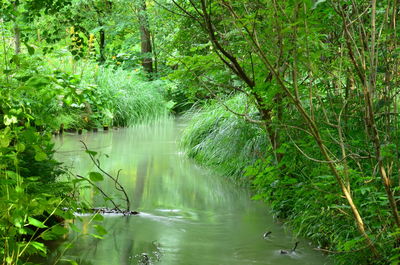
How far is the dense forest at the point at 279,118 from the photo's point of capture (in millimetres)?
2488

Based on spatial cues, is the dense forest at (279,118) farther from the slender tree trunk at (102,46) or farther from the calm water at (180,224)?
the slender tree trunk at (102,46)

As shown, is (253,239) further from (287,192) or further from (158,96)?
(158,96)

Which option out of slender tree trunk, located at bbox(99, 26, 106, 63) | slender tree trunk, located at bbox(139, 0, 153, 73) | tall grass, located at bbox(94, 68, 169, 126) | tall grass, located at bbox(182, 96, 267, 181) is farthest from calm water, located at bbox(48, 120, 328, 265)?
slender tree trunk, located at bbox(99, 26, 106, 63)

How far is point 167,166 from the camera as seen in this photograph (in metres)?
8.00

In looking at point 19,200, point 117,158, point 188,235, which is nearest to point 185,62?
point 188,235

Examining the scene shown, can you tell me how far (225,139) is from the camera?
6.71m

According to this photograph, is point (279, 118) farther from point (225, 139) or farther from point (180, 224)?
point (225, 139)

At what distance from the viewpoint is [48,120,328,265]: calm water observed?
404cm

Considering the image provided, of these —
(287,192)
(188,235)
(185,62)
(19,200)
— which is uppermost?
(185,62)

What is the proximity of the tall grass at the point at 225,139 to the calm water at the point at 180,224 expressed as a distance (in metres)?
0.20

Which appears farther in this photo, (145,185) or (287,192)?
(145,185)

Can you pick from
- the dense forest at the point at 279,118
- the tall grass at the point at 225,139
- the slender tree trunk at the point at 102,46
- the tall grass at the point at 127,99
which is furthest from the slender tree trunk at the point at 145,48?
the dense forest at the point at 279,118

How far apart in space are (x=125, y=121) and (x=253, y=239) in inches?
367

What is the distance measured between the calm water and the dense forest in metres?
0.22
